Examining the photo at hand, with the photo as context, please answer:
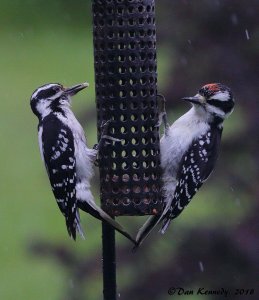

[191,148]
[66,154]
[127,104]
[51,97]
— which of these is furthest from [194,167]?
[51,97]

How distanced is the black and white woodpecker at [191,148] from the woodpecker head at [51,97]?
2.21 feet

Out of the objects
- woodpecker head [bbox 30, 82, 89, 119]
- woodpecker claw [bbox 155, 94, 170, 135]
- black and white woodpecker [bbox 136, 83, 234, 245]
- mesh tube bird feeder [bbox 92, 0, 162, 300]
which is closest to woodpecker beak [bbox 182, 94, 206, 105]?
black and white woodpecker [bbox 136, 83, 234, 245]

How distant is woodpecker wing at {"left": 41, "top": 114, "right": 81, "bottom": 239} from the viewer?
21.7ft

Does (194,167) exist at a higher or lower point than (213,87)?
lower

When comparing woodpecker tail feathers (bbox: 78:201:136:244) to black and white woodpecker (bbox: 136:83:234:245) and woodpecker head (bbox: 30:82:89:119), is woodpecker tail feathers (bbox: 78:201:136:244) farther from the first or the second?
woodpecker head (bbox: 30:82:89:119)

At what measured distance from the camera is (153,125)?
6617mm

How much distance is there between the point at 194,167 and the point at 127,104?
802 mm

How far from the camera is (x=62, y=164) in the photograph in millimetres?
6680

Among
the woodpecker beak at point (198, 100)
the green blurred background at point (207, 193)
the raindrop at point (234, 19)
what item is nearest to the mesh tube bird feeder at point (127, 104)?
the woodpecker beak at point (198, 100)

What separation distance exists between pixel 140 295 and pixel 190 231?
2.00 ft

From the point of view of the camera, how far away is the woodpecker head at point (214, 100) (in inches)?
271

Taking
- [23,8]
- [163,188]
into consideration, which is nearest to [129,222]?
[163,188]

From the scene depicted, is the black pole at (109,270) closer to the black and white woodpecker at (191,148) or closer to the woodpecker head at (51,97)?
the black and white woodpecker at (191,148)

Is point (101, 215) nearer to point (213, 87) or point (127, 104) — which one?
point (127, 104)
